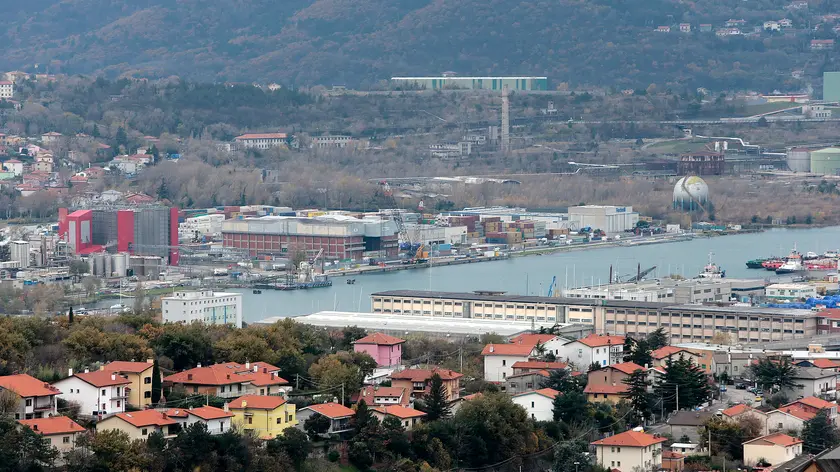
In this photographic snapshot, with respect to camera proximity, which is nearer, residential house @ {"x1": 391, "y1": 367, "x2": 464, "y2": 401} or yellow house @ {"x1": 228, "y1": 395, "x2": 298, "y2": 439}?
yellow house @ {"x1": 228, "y1": 395, "x2": 298, "y2": 439}

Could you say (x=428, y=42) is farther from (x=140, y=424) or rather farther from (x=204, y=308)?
(x=140, y=424)

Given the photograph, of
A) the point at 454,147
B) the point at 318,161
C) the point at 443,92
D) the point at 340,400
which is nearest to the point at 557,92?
the point at 443,92

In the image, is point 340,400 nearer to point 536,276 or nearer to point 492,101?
point 536,276

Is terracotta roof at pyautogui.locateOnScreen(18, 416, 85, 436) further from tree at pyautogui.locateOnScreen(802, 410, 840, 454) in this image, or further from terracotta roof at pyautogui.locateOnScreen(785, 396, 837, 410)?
terracotta roof at pyautogui.locateOnScreen(785, 396, 837, 410)

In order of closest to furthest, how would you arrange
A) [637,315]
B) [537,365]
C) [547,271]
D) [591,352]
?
1. [537,365]
2. [591,352]
3. [637,315]
4. [547,271]

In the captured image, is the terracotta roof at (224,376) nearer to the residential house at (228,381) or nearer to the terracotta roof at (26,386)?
the residential house at (228,381)

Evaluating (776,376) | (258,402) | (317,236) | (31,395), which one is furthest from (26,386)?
(317,236)

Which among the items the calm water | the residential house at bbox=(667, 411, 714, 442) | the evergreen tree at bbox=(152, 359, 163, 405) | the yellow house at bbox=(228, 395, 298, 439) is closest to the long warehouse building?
the calm water
